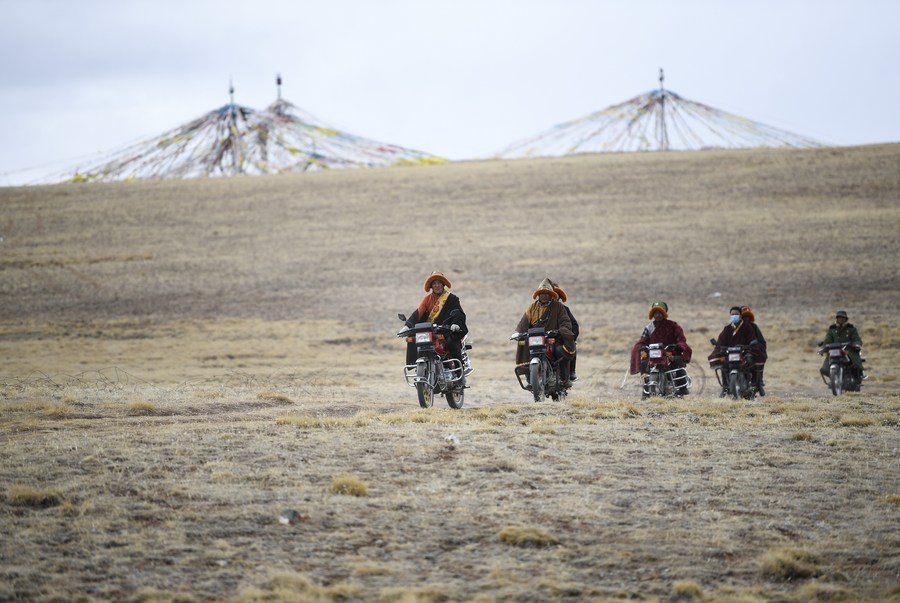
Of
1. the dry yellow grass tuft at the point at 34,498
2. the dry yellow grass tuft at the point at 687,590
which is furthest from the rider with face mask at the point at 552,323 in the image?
the dry yellow grass tuft at the point at 687,590

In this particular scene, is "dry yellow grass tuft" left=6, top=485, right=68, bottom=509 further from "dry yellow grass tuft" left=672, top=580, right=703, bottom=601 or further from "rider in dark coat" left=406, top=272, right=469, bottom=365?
"rider in dark coat" left=406, top=272, right=469, bottom=365

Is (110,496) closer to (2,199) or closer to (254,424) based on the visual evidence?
(254,424)

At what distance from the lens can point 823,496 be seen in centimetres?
880

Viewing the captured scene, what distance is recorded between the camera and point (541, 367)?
1550 cm

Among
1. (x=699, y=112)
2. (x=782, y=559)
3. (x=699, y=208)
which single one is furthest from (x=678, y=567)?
(x=699, y=112)

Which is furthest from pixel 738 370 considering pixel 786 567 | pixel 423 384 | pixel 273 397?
pixel 786 567

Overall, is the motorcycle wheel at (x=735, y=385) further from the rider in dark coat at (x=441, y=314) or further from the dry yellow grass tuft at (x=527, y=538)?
the dry yellow grass tuft at (x=527, y=538)

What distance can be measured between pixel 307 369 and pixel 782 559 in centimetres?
1968

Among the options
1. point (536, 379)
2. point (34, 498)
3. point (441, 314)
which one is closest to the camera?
point (34, 498)

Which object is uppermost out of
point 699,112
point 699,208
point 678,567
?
point 699,112

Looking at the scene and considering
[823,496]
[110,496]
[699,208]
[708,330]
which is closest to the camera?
[110,496]

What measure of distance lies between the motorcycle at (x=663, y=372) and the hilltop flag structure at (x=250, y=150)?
55179 mm

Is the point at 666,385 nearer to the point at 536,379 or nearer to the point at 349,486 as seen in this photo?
the point at 536,379

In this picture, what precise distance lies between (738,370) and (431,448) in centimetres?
952
